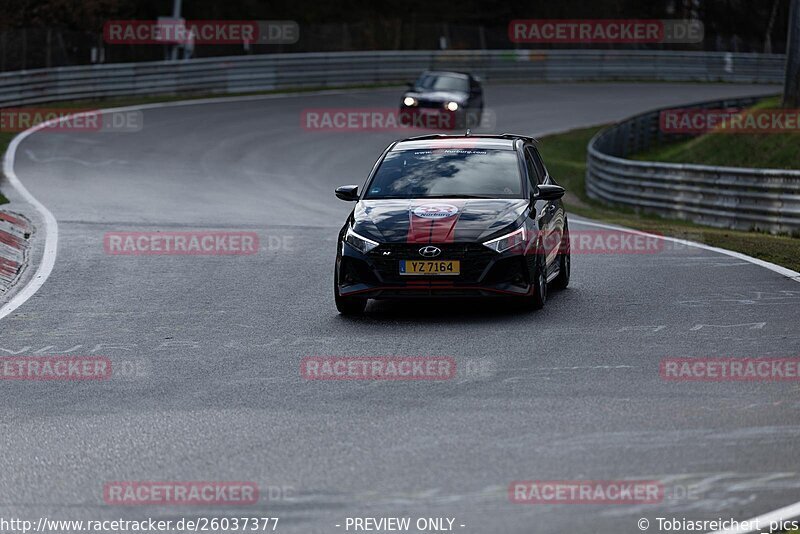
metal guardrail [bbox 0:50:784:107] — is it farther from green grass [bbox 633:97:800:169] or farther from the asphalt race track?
the asphalt race track

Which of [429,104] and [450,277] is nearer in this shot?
[450,277]

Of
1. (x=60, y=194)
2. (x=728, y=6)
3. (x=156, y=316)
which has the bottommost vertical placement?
(x=728, y=6)

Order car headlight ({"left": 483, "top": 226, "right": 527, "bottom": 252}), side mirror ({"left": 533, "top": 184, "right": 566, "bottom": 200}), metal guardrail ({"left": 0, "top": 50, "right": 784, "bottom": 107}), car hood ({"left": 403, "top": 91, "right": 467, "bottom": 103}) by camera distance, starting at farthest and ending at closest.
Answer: metal guardrail ({"left": 0, "top": 50, "right": 784, "bottom": 107})
car hood ({"left": 403, "top": 91, "right": 467, "bottom": 103})
side mirror ({"left": 533, "top": 184, "right": 566, "bottom": 200})
car headlight ({"left": 483, "top": 226, "right": 527, "bottom": 252})

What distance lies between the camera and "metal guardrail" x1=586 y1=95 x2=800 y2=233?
21.0m

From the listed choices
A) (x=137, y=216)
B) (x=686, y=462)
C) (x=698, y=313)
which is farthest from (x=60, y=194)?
(x=686, y=462)

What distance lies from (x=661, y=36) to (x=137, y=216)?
49788mm

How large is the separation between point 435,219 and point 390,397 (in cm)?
333

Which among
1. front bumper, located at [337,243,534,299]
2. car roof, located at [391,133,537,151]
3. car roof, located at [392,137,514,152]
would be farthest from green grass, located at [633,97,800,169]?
front bumper, located at [337,243,534,299]

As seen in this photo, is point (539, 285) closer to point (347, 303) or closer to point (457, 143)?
point (347, 303)

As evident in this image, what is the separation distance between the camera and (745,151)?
30.5 m

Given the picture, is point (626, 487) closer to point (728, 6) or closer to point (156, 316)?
point (156, 316)

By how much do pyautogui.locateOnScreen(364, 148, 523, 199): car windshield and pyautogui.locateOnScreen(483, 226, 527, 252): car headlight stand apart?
0.78 metres

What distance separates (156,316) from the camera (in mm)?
12375

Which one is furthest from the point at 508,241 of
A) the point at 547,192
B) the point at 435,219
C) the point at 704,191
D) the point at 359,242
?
the point at 704,191
